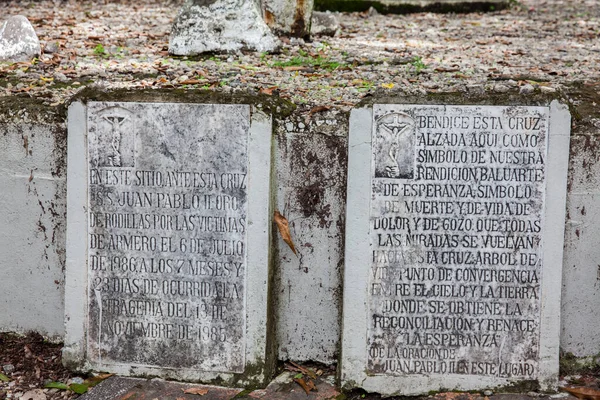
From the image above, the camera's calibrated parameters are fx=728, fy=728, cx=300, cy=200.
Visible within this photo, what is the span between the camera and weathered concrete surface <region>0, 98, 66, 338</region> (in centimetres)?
425

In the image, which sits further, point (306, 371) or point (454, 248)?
point (306, 371)

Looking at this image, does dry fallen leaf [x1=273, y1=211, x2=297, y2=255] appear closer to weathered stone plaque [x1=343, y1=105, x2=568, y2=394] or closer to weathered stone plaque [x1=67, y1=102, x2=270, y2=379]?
weathered stone plaque [x1=67, y1=102, x2=270, y2=379]

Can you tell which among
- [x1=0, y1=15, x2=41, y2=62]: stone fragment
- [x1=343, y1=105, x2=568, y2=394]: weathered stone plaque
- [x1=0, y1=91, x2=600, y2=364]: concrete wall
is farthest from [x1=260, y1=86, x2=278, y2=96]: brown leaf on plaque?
[x1=0, y1=15, x2=41, y2=62]: stone fragment

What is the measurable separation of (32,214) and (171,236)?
0.91 metres

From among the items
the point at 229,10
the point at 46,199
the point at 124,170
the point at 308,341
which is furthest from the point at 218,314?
the point at 229,10

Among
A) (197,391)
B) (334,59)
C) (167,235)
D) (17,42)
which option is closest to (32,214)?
(167,235)

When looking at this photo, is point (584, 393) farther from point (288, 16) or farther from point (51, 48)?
point (51, 48)

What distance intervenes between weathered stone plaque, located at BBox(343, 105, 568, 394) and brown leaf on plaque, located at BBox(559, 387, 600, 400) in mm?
140

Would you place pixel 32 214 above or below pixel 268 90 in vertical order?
below

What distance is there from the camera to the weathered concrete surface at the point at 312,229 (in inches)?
159

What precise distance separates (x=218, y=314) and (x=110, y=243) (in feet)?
2.38

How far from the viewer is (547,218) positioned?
3865 millimetres

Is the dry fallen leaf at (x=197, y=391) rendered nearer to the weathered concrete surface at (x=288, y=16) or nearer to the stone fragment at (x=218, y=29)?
the stone fragment at (x=218, y=29)

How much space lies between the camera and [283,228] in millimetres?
4039
